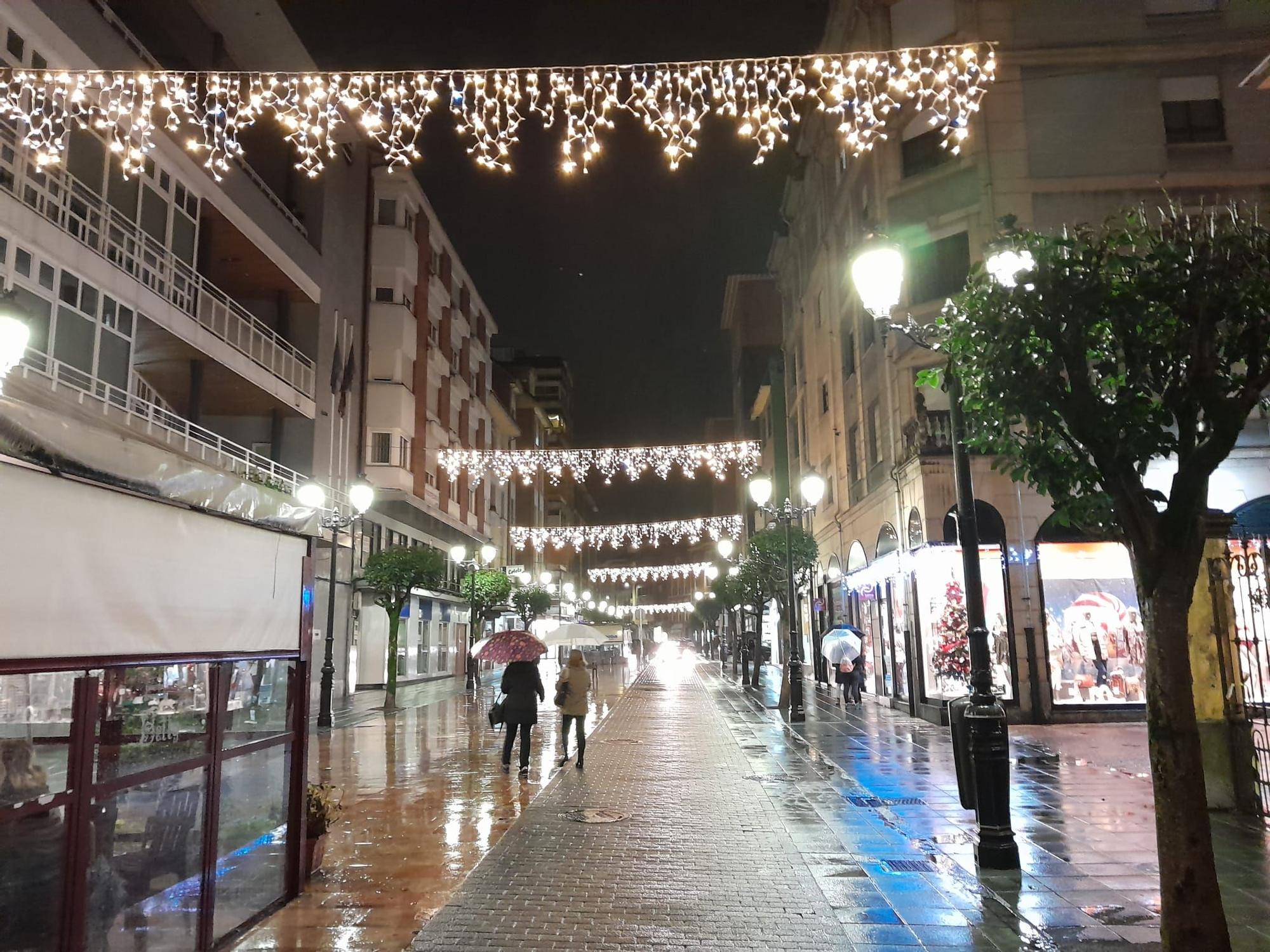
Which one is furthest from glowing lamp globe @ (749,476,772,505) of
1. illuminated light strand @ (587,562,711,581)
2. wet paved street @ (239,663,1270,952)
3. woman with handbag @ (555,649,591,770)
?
illuminated light strand @ (587,562,711,581)

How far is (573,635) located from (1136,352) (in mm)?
16052

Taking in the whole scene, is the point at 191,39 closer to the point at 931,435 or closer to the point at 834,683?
the point at 931,435

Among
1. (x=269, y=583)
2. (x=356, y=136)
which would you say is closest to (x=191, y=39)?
(x=356, y=136)

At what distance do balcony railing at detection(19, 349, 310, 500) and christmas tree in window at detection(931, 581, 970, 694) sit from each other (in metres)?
14.1

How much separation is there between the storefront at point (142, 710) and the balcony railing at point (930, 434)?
1651cm

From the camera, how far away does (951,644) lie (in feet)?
66.4

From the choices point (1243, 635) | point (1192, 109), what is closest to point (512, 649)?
point (1243, 635)

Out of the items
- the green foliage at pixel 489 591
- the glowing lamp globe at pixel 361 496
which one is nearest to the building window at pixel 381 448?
the green foliage at pixel 489 591

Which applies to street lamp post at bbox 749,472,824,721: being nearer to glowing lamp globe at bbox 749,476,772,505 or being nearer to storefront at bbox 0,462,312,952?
glowing lamp globe at bbox 749,476,772,505

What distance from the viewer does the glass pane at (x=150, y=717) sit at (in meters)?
5.93

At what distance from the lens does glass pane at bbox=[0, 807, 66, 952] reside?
17.0 feet

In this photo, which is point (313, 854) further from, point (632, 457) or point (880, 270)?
point (632, 457)

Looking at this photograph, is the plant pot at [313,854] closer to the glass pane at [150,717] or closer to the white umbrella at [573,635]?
the glass pane at [150,717]

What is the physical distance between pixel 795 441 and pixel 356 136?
24652 millimetres
